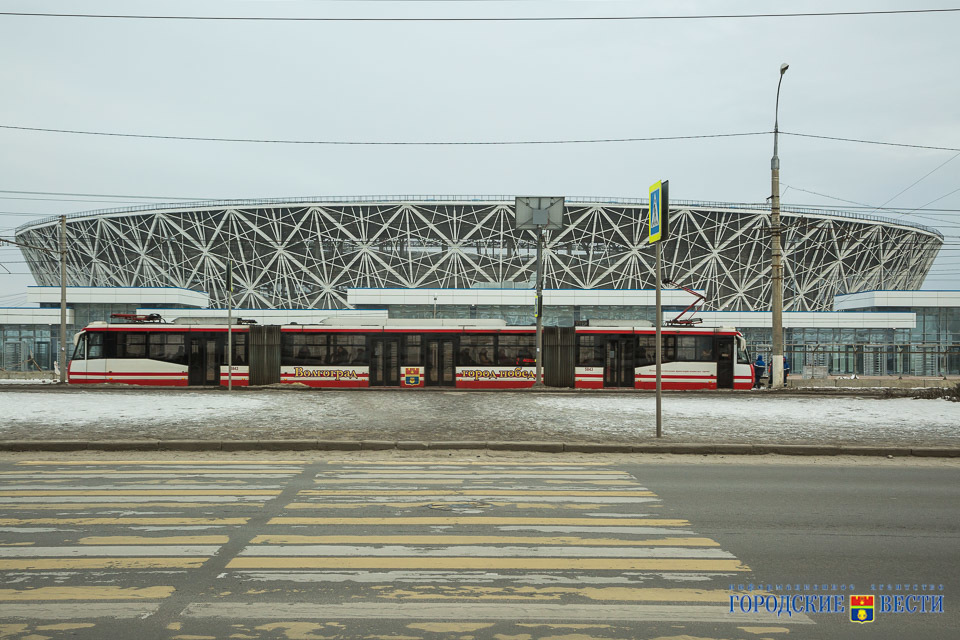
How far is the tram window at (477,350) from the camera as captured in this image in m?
25.2

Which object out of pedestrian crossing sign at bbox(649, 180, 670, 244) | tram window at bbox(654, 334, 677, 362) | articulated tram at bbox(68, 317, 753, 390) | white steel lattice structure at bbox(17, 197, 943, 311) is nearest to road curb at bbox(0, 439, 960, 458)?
pedestrian crossing sign at bbox(649, 180, 670, 244)

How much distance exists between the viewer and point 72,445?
33.7ft

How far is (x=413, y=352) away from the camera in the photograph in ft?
82.6

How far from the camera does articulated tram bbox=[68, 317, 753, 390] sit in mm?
24859

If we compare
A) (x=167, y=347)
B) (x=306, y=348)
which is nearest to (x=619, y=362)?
(x=306, y=348)

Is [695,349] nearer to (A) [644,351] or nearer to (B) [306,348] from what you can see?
(A) [644,351]

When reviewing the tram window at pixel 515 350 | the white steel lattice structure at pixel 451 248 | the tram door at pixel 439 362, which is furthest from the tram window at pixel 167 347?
the white steel lattice structure at pixel 451 248

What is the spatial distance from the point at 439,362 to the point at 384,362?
82.9 inches

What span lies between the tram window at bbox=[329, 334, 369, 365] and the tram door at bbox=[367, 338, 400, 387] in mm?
302

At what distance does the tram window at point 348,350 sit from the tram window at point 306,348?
27cm

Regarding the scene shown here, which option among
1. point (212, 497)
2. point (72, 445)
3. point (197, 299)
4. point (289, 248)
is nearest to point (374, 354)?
point (72, 445)

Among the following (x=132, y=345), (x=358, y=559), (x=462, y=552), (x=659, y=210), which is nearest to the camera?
(x=358, y=559)

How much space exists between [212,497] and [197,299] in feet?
Result: 187

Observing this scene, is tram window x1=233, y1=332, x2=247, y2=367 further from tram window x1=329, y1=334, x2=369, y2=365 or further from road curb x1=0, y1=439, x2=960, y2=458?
road curb x1=0, y1=439, x2=960, y2=458
